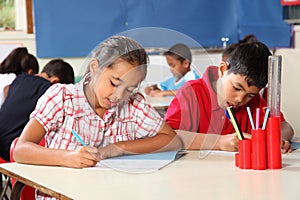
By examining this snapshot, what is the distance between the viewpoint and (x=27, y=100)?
3180 millimetres

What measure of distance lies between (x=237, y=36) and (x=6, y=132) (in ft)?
9.48

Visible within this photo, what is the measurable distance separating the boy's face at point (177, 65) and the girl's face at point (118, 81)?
20cm

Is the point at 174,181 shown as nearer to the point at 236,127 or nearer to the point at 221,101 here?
the point at 236,127

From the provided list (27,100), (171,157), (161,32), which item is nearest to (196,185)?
(171,157)

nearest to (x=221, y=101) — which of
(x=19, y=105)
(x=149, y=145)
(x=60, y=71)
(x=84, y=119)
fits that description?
(x=149, y=145)

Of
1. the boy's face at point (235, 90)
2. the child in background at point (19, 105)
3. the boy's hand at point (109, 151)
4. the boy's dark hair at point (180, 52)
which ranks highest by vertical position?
the boy's dark hair at point (180, 52)

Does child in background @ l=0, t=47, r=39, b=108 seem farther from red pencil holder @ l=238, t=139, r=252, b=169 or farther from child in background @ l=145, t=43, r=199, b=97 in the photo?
red pencil holder @ l=238, t=139, r=252, b=169

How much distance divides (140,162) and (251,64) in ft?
1.69

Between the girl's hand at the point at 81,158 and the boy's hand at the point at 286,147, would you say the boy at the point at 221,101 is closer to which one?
the boy's hand at the point at 286,147

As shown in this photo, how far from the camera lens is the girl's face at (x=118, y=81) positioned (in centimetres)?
161

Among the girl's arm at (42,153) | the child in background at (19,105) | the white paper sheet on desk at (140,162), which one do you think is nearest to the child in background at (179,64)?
the white paper sheet on desk at (140,162)

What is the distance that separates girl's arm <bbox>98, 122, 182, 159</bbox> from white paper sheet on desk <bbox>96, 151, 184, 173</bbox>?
0.07 ft

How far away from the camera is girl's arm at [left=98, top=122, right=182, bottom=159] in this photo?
1.86m

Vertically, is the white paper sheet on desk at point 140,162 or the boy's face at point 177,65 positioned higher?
the boy's face at point 177,65
